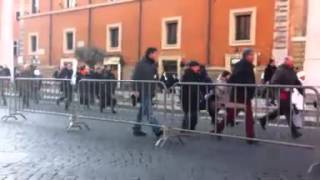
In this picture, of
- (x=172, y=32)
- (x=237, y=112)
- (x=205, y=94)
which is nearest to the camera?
(x=237, y=112)

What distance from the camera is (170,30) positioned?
3572 cm

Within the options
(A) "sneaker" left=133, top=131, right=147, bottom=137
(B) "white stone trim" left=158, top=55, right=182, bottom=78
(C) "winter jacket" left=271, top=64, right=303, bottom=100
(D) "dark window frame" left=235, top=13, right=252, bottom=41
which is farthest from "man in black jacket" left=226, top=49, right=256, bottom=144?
(B) "white stone trim" left=158, top=55, right=182, bottom=78

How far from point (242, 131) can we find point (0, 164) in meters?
3.84

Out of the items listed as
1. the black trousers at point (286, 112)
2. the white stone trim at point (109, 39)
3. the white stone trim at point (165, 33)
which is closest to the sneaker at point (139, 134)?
the black trousers at point (286, 112)

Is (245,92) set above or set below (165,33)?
below

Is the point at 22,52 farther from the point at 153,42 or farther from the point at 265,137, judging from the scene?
the point at 265,137

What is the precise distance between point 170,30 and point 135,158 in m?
27.6

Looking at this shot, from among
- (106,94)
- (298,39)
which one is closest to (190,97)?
(106,94)

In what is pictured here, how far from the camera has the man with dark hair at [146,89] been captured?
10.8m

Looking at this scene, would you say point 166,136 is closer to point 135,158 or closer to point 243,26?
point 135,158

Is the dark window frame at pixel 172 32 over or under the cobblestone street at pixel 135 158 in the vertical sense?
over

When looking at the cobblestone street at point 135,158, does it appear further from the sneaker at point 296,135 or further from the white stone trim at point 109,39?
the white stone trim at point 109,39

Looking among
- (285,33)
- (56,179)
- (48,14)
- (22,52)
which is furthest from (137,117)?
(22,52)

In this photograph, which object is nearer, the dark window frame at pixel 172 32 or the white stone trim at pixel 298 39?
the white stone trim at pixel 298 39
